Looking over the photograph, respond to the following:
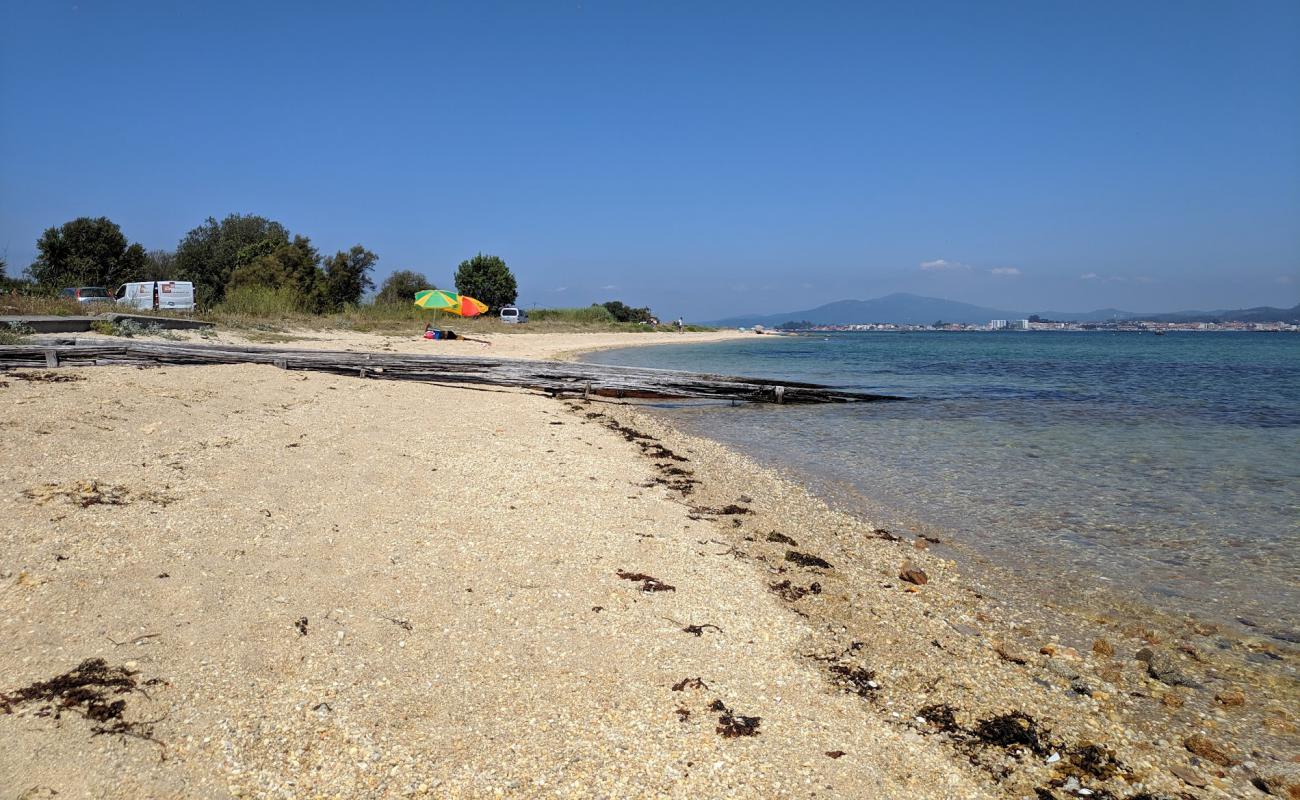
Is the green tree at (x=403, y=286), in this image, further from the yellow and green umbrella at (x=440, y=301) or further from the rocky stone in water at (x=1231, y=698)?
the rocky stone in water at (x=1231, y=698)

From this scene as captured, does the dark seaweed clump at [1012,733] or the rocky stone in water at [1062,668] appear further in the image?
the rocky stone in water at [1062,668]

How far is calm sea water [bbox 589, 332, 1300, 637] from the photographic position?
18.7 feet

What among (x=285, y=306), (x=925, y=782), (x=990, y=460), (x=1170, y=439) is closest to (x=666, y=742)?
(x=925, y=782)

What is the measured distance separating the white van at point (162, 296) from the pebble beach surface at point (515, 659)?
2420 centimetres

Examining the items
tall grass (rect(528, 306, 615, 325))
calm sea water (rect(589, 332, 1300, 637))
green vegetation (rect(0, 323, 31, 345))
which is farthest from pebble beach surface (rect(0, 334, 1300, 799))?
tall grass (rect(528, 306, 615, 325))

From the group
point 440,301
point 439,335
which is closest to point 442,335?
point 439,335

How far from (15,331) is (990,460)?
17.7 meters

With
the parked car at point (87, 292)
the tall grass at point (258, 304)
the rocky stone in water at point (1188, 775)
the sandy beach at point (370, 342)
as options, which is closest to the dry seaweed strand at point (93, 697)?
the rocky stone in water at point (1188, 775)

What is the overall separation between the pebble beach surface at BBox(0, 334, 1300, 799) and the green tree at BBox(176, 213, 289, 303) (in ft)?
124

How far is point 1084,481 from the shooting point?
29.5 feet

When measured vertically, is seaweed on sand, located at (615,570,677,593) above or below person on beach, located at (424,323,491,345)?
below

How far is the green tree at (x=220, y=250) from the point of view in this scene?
130 feet

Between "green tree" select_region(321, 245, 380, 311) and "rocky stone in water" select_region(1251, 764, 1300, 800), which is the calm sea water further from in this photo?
"green tree" select_region(321, 245, 380, 311)

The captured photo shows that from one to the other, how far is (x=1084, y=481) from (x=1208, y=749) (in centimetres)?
646
